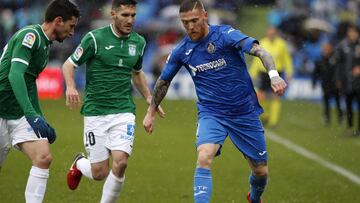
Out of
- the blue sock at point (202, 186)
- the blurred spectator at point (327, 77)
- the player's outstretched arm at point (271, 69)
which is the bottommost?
the blurred spectator at point (327, 77)

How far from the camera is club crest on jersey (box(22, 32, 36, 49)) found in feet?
28.9

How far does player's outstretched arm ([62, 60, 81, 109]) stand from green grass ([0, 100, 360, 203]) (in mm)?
1899

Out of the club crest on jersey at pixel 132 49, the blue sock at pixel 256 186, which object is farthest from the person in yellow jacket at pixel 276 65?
the club crest on jersey at pixel 132 49

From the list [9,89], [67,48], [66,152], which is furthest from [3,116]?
[67,48]

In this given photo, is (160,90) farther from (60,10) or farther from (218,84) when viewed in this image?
(60,10)

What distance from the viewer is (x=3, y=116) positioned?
916cm

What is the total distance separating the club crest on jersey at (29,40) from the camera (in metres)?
8.80

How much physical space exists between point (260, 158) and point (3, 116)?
9.14ft

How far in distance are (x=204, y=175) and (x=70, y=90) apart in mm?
1750

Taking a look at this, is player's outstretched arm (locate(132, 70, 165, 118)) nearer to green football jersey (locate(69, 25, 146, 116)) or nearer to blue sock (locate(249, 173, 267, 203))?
green football jersey (locate(69, 25, 146, 116))

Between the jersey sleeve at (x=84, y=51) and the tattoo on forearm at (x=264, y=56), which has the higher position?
the jersey sleeve at (x=84, y=51)

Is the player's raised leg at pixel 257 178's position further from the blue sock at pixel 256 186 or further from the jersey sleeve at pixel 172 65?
the jersey sleeve at pixel 172 65

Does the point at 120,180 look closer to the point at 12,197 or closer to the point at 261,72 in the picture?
the point at 12,197

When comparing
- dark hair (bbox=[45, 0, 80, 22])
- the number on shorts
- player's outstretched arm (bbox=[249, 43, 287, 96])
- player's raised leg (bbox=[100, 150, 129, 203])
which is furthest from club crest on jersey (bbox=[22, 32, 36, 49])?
player's outstretched arm (bbox=[249, 43, 287, 96])
